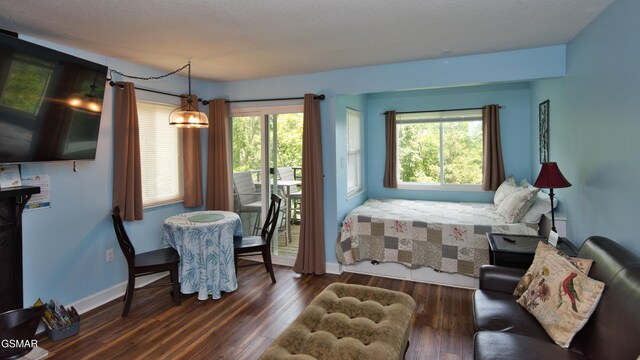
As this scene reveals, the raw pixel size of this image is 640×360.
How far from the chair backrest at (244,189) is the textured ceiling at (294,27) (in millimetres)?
1577

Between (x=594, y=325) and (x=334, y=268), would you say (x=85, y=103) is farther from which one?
(x=594, y=325)

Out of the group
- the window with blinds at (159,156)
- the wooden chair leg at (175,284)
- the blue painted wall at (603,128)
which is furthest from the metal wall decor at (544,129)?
the window with blinds at (159,156)

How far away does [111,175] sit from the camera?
344 cm

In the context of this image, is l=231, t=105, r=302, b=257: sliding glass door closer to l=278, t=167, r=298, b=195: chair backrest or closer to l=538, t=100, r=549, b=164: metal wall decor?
l=278, t=167, r=298, b=195: chair backrest

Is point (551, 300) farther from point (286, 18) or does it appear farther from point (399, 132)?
point (399, 132)

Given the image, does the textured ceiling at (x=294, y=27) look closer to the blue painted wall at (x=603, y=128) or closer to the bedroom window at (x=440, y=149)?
the blue painted wall at (x=603, y=128)

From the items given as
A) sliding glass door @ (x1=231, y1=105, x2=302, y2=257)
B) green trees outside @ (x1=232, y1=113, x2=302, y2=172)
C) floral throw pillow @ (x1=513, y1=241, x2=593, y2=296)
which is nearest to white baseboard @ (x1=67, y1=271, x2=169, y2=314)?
sliding glass door @ (x1=231, y1=105, x2=302, y2=257)

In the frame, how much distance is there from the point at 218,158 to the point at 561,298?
3.80 m

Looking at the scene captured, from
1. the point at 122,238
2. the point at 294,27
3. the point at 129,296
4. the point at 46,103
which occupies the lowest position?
the point at 129,296

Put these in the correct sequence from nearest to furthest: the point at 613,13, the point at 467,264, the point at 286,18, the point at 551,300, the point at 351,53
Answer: the point at 551,300
the point at 613,13
the point at 286,18
the point at 351,53
the point at 467,264

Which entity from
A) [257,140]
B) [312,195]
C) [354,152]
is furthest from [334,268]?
[257,140]

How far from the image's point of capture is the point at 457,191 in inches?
197

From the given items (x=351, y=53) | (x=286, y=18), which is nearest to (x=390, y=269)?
(x=351, y=53)

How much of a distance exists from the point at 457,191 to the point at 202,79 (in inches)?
152
